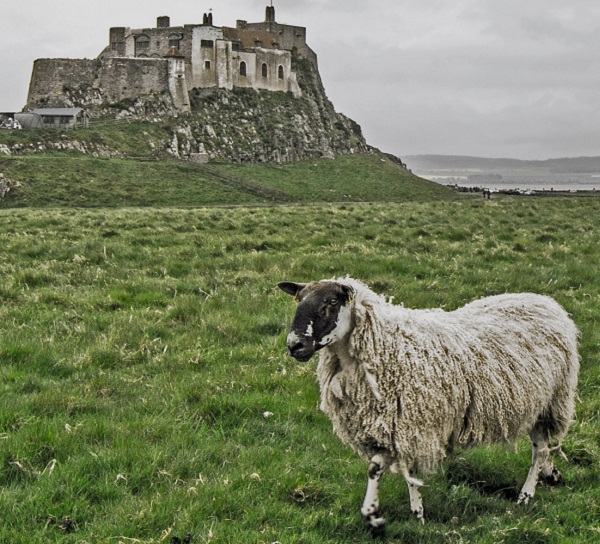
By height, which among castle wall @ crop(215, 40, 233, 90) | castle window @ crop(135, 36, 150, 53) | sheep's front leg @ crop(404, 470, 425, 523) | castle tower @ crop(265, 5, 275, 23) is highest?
castle tower @ crop(265, 5, 275, 23)

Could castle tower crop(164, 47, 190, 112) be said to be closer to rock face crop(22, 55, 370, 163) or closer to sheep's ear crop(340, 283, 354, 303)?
rock face crop(22, 55, 370, 163)

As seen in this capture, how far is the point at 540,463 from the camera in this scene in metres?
5.51

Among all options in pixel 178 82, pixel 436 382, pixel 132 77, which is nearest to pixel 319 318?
pixel 436 382

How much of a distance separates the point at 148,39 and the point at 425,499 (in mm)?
96034

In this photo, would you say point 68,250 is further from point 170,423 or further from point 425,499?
point 425,499

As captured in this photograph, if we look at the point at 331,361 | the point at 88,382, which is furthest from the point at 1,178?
the point at 331,361

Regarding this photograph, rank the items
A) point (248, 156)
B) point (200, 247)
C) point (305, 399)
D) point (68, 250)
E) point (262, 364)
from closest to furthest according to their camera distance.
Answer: point (305, 399)
point (262, 364)
point (68, 250)
point (200, 247)
point (248, 156)

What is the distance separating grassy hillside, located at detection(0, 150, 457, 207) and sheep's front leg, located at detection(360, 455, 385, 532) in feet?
137

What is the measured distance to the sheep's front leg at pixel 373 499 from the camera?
185 inches

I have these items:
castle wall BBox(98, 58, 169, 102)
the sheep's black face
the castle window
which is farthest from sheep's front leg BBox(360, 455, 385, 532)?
the castle window

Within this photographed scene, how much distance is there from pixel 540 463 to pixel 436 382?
1435 millimetres

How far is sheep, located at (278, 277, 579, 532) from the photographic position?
16.1 ft

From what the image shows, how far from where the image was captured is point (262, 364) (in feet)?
26.0

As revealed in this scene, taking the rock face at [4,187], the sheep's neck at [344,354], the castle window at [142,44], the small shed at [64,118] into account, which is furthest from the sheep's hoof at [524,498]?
the castle window at [142,44]
